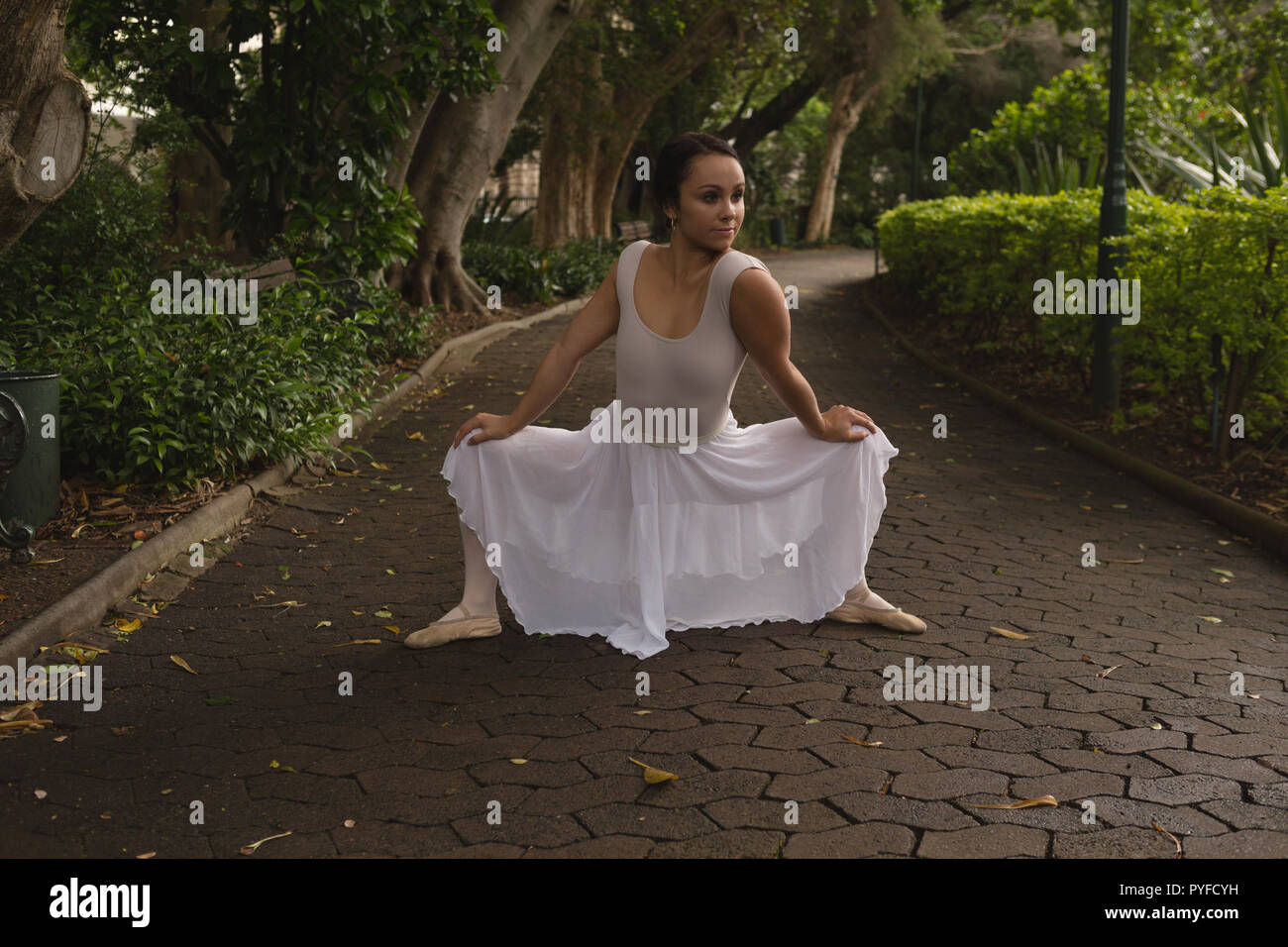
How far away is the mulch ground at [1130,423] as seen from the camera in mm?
8008

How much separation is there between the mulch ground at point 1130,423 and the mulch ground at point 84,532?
5979 millimetres

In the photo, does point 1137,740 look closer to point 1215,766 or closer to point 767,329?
point 1215,766

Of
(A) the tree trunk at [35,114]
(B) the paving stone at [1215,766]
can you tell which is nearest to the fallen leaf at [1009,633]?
(B) the paving stone at [1215,766]

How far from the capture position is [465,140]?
15.6 metres

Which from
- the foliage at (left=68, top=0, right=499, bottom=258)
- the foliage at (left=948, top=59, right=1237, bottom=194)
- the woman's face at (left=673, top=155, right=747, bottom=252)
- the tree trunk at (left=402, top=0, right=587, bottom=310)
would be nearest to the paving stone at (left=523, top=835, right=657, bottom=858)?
the woman's face at (left=673, top=155, right=747, bottom=252)

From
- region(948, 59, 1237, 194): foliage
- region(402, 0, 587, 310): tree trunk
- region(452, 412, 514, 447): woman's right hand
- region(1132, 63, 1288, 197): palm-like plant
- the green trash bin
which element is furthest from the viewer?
region(948, 59, 1237, 194): foliage

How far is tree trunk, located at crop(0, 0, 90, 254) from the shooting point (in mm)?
4801

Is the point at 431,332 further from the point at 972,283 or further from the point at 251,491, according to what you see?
the point at 251,491

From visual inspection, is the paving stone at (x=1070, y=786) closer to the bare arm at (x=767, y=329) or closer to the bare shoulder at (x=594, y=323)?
the bare arm at (x=767, y=329)

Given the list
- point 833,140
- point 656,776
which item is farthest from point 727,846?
point 833,140

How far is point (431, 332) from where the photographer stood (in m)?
14.5

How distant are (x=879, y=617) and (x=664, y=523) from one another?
1052 millimetres

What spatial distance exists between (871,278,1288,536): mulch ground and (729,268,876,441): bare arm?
11.4 ft

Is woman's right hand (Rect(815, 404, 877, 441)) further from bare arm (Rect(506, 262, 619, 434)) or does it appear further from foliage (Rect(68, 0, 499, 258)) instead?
foliage (Rect(68, 0, 499, 258))
